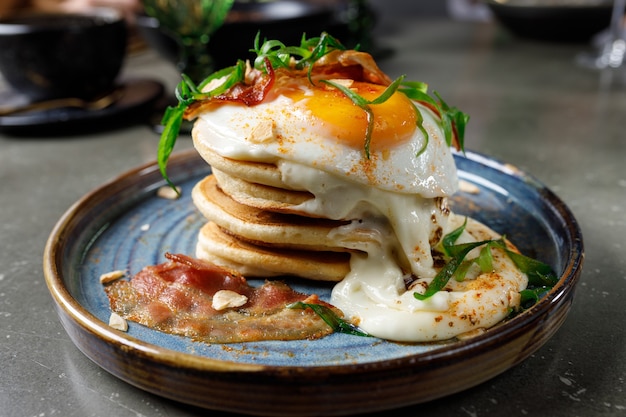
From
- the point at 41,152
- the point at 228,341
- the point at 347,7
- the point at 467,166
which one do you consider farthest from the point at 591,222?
the point at 347,7

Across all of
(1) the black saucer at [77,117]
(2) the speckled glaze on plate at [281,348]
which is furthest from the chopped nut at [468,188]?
(1) the black saucer at [77,117]

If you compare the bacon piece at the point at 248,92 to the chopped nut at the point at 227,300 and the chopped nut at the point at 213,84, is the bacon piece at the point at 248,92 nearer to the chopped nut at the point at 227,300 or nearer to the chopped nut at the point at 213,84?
the chopped nut at the point at 213,84

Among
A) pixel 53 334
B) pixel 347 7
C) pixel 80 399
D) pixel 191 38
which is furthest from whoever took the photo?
pixel 347 7

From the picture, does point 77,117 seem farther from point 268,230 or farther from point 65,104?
point 268,230

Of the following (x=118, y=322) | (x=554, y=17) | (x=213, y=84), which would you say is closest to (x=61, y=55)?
(x=213, y=84)

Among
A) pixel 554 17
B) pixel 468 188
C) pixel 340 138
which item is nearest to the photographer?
pixel 340 138

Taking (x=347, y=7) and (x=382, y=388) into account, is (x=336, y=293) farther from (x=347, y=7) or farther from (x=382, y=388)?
(x=347, y=7)

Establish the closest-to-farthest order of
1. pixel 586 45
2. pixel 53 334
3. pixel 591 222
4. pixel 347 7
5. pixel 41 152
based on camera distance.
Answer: pixel 53 334 → pixel 591 222 → pixel 41 152 → pixel 347 7 → pixel 586 45
